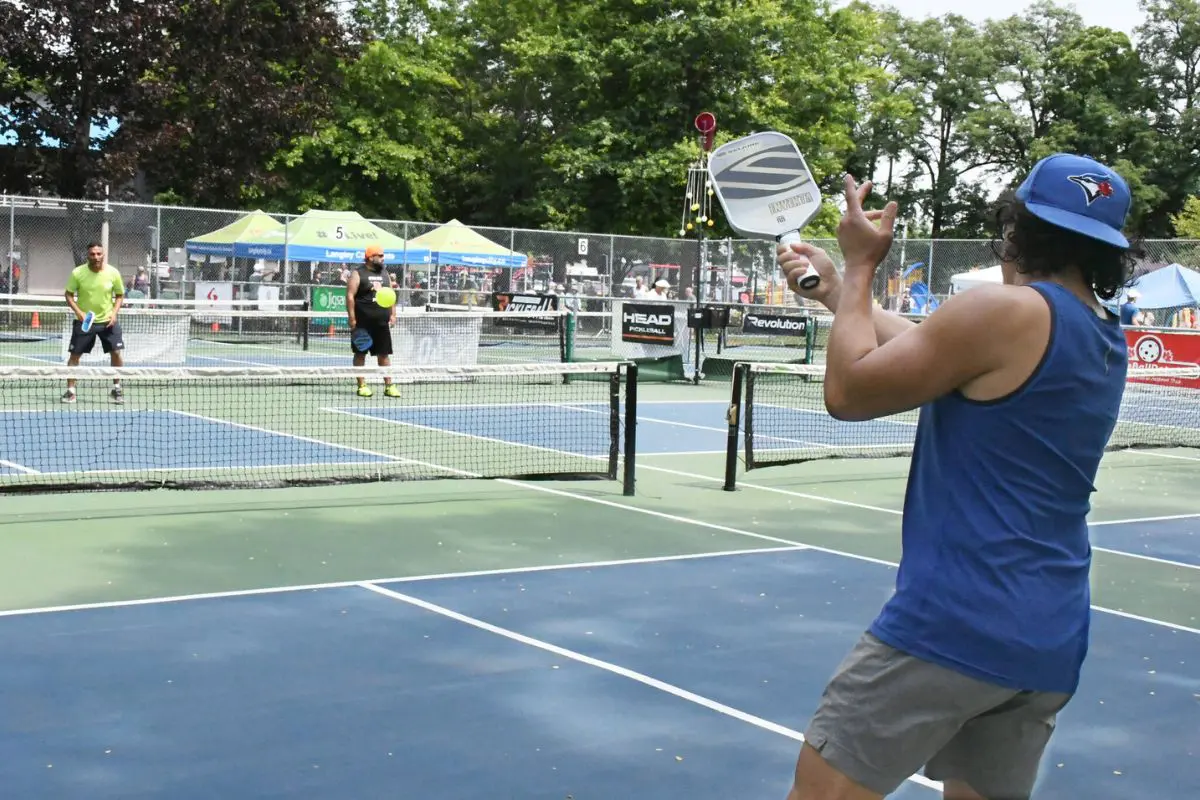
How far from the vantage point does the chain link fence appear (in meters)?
31.5

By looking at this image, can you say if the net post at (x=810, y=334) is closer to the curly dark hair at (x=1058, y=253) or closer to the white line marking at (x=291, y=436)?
the white line marking at (x=291, y=436)

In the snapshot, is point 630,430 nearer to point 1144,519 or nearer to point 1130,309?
point 1144,519

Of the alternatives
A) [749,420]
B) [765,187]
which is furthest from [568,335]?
[765,187]

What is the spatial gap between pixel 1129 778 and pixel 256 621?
3.82 m

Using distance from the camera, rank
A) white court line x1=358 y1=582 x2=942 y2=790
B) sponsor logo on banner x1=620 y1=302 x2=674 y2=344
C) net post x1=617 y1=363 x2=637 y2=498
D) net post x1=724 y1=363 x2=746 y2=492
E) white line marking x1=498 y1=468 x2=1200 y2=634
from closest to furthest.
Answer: white court line x1=358 y1=582 x2=942 y2=790
white line marking x1=498 y1=468 x2=1200 y2=634
net post x1=617 y1=363 x2=637 y2=498
net post x1=724 y1=363 x2=746 y2=492
sponsor logo on banner x1=620 y1=302 x2=674 y2=344

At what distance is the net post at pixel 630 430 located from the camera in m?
11.1

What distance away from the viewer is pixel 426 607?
24.2ft

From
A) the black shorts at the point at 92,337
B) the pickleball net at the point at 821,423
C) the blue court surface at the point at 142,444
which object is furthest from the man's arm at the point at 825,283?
the black shorts at the point at 92,337

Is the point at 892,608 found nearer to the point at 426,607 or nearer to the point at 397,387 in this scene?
the point at 426,607

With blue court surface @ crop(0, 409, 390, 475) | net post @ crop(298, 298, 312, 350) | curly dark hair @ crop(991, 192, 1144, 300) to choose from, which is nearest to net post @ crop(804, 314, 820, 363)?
net post @ crop(298, 298, 312, 350)

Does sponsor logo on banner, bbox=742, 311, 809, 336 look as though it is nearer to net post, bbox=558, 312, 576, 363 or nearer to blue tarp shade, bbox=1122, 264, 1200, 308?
net post, bbox=558, 312, 576, 363

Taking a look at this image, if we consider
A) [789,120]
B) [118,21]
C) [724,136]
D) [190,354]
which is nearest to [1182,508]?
[190,354]

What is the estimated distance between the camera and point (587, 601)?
302 inches

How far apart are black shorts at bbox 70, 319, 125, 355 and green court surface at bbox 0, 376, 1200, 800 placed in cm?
632
